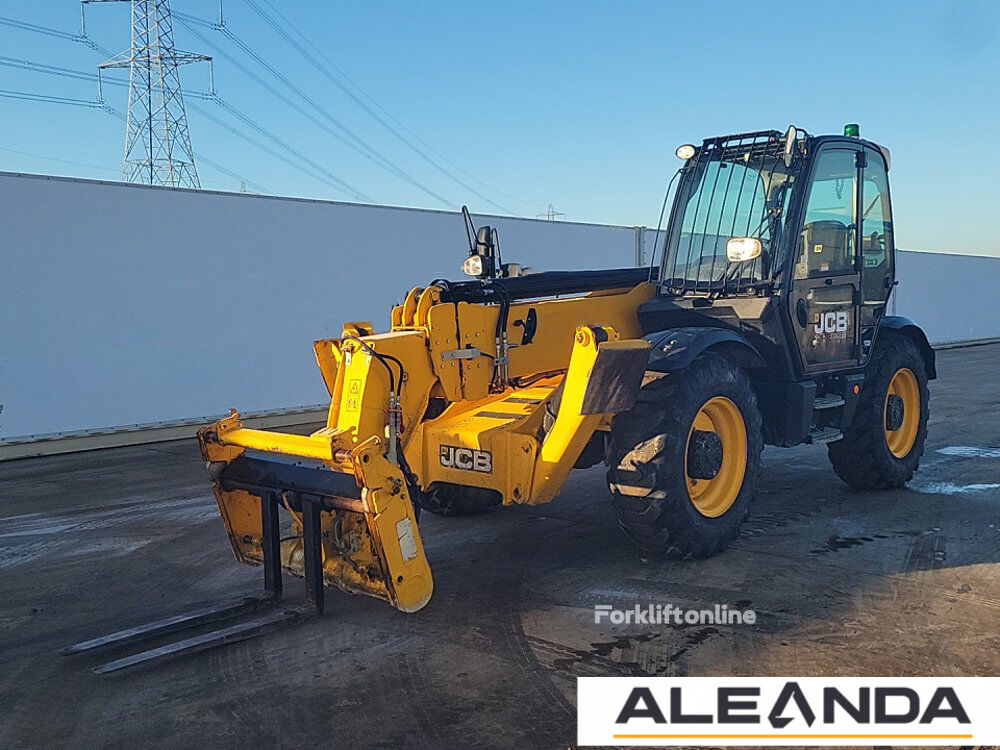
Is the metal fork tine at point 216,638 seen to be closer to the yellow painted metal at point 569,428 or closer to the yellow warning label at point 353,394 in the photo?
the yellow warning label at point 353,394

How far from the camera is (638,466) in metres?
4.79

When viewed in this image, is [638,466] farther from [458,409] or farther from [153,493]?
[153,493]

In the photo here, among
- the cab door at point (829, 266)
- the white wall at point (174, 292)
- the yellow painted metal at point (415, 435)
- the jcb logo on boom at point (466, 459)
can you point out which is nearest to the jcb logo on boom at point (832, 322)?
the cab door at point (829, 266)

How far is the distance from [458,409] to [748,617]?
1.94 metres

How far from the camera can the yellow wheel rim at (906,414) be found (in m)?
7.16

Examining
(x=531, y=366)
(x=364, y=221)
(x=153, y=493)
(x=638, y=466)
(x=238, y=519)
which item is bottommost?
(x=153, y=493)

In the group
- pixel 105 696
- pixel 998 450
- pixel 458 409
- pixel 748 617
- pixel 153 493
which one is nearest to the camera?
pixel 105 696

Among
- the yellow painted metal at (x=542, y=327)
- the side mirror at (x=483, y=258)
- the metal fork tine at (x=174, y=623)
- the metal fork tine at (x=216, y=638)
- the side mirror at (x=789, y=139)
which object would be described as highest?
the side mirror at (x=789, y=139)

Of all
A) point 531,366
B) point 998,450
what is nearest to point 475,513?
point 531,366

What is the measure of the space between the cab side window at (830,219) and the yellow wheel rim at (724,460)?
123 centimetres

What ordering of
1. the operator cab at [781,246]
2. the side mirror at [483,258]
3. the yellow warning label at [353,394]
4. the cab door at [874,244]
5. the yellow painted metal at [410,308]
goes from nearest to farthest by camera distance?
1. the yellow warning label at [353,394]
2. the yellow painted metal at [410,308]
3. the side mirror at [483,258]
4. the operator cab at [781,246]
5. the cab door at [874,244]

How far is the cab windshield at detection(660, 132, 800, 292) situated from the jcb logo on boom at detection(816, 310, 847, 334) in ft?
2.11

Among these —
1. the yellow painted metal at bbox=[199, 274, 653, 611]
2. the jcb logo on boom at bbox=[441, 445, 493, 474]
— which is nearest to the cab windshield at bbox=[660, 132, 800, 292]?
the yellow painted metal at bbox=[199, 274, 653, 611]

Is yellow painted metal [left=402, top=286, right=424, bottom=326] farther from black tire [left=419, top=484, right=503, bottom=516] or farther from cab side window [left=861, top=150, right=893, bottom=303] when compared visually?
cab side window [left=861, top=150, right=893, bottom=303]
